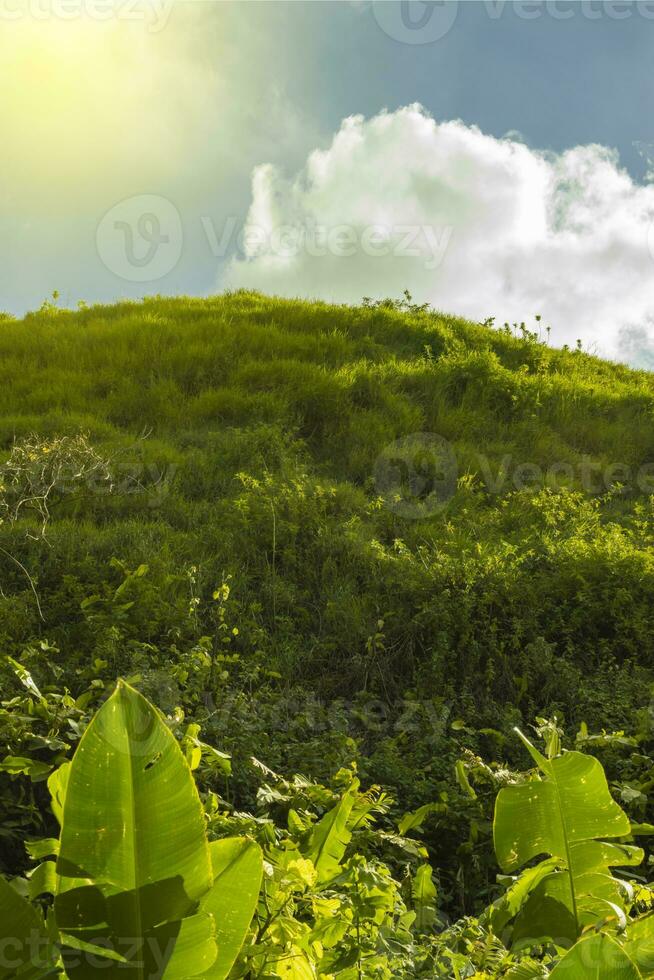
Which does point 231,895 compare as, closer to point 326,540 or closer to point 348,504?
point 326,540

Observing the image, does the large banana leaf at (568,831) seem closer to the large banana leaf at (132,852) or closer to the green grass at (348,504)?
the large banana leaf at (132,852)

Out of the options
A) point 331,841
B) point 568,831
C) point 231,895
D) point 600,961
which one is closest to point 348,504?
point 331,841

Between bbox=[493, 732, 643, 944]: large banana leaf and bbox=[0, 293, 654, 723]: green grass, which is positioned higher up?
bbox=[0, 293, 654, 723]: green grass

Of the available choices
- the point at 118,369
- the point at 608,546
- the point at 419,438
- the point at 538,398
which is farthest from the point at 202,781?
the point at 538,398

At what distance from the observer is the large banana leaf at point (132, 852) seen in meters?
0.96

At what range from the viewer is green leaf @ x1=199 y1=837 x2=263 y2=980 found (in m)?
1.01

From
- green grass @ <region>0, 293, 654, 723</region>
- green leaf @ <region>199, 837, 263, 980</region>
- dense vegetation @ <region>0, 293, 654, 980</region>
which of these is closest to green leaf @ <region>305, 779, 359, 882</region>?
dense vegetation @ <region>0, 293, 654, 980</region>

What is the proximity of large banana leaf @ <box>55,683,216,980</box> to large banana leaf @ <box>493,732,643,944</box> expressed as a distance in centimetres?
70

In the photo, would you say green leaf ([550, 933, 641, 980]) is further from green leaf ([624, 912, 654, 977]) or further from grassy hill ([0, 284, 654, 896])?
grassy hill ([0, 284, 654, 896])

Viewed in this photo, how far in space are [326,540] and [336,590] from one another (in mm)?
529

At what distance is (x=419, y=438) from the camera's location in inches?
310

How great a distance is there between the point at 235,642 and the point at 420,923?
3.09m

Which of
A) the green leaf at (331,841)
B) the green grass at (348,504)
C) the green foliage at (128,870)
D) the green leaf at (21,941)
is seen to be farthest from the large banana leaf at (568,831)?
the green grass at (348,504)

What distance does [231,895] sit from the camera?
1.05 metres
